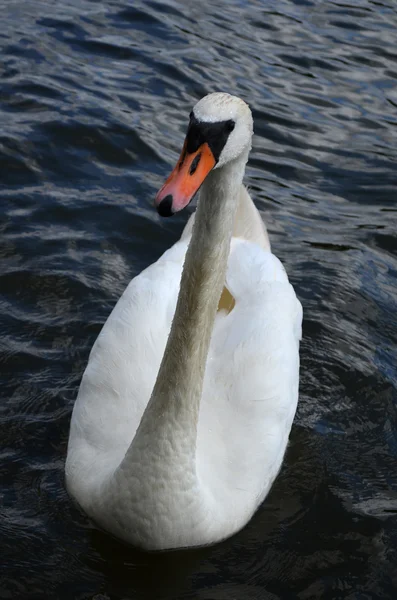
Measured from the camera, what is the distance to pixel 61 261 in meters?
7.16

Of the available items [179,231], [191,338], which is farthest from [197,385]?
[179,231]

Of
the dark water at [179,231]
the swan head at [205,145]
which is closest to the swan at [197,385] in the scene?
the swan head at [205,145]

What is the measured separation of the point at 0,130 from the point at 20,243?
1706 mm

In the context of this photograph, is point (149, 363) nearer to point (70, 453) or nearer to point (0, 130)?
point (70, 453)

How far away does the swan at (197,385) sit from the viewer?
13.4 ft

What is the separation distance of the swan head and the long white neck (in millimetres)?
149

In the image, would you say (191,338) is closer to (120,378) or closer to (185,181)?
(120,378)

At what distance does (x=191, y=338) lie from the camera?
14.7ft

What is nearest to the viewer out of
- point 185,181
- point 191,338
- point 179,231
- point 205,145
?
point 185,181

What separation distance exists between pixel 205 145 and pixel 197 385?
1.28 metres

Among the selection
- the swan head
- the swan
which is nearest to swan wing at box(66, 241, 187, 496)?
the swan

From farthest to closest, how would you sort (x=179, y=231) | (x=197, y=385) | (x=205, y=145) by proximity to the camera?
1. (x=179, y=231)
2. (x=197, y=385)
3. (x=205, y=145)

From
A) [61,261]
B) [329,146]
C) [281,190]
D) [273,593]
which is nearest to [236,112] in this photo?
[273,593]

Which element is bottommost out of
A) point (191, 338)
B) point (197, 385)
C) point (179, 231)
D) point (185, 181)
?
point (179, 231)
